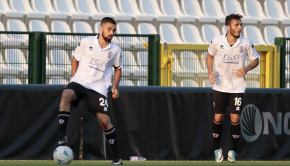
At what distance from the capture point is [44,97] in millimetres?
8945

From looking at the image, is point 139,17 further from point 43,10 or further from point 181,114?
point 181,114

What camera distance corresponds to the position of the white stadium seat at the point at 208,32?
50.1 ft

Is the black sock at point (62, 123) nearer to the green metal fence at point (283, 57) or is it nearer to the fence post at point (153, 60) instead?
the fence post at point (153, 60)

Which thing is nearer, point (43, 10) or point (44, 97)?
point (44, 97)

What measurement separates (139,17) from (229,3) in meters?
3.04

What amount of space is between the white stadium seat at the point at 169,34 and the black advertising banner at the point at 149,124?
17.4ft

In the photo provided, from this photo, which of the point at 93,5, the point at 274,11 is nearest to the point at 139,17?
the point at 93,5

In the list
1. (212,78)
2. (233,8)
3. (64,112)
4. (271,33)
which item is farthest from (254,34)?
(64,112)

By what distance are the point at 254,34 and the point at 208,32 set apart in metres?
1.33

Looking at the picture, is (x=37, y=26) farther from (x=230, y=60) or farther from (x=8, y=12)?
(x=230, y=60)

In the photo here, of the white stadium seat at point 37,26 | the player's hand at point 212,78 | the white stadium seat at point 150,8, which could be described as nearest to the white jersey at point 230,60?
the player's hand at point 212,78

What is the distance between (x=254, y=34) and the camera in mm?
15789

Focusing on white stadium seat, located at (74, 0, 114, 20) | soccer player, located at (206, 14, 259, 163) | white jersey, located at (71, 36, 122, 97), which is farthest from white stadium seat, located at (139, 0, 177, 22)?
white jersey, located at (71, 36, 122, 97)

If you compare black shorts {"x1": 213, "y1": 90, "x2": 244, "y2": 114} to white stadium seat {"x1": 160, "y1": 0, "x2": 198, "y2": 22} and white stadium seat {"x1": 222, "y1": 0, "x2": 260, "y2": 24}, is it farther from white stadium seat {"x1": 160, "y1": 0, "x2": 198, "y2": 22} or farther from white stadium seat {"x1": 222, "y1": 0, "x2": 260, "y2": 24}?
white stadium seat {"x1": 222, "y1": 0, "x2": 260, "y2": 24}
